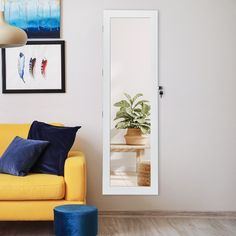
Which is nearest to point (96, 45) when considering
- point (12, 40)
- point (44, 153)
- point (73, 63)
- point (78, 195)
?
point (73, 63)

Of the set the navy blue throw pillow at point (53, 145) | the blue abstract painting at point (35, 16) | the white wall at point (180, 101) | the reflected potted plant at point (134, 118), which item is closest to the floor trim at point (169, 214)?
the white wall at point (180, 101)

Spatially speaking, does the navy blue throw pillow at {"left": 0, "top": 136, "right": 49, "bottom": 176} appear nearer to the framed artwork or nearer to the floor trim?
the framed artwork

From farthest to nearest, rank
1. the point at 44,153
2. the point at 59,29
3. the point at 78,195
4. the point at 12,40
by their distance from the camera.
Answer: the point at 59,29
the point at 44,153
the point at 78,195
the point at 12,40

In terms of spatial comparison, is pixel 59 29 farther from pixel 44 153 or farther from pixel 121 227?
pixel 121 227

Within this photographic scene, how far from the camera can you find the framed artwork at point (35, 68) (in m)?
4.79

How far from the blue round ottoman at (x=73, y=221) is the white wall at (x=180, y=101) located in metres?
1.15

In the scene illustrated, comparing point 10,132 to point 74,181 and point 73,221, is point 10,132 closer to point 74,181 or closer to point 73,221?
point 74,181

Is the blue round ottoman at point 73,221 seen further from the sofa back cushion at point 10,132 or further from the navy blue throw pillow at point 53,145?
the sofa back cushion at point 10,132

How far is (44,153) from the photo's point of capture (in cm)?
420

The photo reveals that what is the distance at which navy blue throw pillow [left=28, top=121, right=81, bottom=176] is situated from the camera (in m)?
4.13

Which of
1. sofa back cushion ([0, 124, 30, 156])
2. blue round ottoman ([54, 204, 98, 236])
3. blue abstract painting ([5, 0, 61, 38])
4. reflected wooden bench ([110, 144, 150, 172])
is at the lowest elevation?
blue round ottoman ([54, 204, 98, 236])

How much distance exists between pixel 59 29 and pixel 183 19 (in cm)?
119

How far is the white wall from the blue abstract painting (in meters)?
0.12

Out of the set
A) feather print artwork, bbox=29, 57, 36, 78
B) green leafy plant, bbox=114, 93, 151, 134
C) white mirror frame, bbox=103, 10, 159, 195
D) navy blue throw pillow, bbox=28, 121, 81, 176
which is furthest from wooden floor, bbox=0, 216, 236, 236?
feather print artwork, bbox=29, 57, 36, 78
